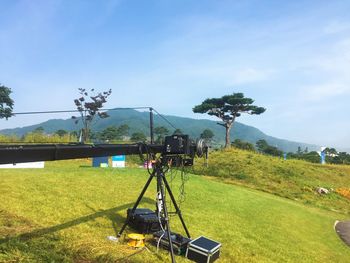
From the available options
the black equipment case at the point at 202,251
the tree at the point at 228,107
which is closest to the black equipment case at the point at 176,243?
the black equipment case at the point at 202,251

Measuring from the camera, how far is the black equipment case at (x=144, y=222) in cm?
1063

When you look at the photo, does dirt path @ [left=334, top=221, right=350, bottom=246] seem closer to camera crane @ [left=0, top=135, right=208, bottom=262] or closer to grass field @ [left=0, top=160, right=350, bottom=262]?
grass field @ [left=0, top=160, right=350, bottom=262]

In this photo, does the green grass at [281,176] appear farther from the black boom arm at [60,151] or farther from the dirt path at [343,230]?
the black boom arm at [60,151]

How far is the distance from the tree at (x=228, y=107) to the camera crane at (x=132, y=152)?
193ft

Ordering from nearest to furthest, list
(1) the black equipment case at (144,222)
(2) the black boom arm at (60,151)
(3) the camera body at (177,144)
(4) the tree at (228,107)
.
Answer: (2) the black boom arm at (60,151) < (3) the camera body at (177,144) < (1) the black equipment case at (144,222) < (4) the tree at (228,107)

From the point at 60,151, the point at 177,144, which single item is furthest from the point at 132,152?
the point at 60,151

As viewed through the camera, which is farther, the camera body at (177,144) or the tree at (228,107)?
the tree at (228,107)

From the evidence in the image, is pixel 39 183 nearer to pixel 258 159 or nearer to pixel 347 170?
pixel 258 159

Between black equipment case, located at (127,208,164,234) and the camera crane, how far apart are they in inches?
19.0

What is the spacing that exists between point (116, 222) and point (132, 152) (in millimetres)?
3867

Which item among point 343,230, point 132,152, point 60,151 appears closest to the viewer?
point 60,151

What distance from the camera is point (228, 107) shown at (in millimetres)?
69250

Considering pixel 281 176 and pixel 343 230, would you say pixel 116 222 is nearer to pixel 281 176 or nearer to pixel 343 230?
pixel 343 230

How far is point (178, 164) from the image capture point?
9.90 metres
